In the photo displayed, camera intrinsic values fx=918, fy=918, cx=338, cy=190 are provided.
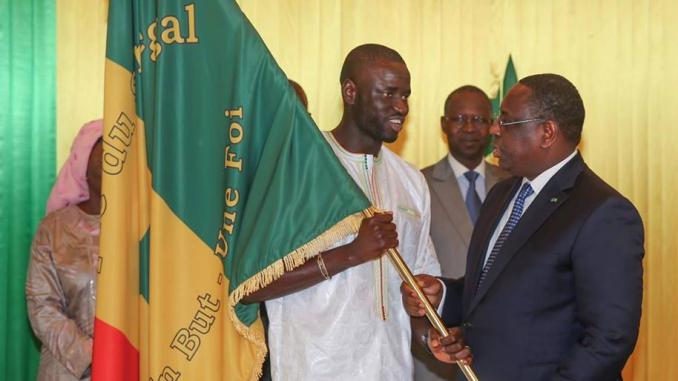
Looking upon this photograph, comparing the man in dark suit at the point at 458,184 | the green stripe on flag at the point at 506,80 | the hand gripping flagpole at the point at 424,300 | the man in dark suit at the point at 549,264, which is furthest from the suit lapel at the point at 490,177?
the hand gripping flagpole at the point at 424,300

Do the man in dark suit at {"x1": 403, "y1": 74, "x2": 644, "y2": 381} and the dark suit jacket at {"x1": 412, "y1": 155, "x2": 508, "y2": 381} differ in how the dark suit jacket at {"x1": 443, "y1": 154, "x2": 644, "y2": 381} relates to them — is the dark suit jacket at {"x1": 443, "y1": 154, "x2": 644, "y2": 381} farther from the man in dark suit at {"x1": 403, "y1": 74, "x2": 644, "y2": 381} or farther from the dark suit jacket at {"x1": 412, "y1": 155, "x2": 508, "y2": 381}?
the dark suit jacket at {"x1": 412, "y1": 155, "x2": 508, "y2": 381}

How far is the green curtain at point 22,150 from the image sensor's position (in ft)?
17.2

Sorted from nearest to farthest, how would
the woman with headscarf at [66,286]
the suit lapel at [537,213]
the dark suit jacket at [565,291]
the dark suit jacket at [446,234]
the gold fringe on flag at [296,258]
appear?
the dark suit jacket at [565,291] < the suit lapel at [537,213] < the gold fringe on flag at [296,258] < the woman with headscarf at [66,286] < the dark suit jacket at [446,234]

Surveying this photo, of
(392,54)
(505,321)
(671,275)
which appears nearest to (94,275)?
(392,54)

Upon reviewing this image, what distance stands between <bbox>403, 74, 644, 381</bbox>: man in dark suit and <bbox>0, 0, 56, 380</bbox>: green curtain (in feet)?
9.00

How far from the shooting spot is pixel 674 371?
6.10 meters

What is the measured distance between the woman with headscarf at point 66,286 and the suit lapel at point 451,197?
1811 mm

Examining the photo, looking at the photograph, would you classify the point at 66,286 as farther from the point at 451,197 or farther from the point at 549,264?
the point at 549,264

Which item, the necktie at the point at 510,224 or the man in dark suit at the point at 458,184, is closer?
the necktie at the point at 510,224

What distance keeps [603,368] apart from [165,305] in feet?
5.00

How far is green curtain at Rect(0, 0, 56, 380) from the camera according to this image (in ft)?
17.2

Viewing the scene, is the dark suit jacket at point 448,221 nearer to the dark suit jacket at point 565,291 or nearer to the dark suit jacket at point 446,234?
the dark suit jacket at point 446,234

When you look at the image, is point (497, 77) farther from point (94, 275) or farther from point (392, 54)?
point (94, 275)

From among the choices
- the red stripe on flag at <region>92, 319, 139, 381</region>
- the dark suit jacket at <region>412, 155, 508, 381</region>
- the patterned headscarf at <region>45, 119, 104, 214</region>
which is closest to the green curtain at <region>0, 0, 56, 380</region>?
the patterned headscarf at <region>45, 119, 104, 214</region>
